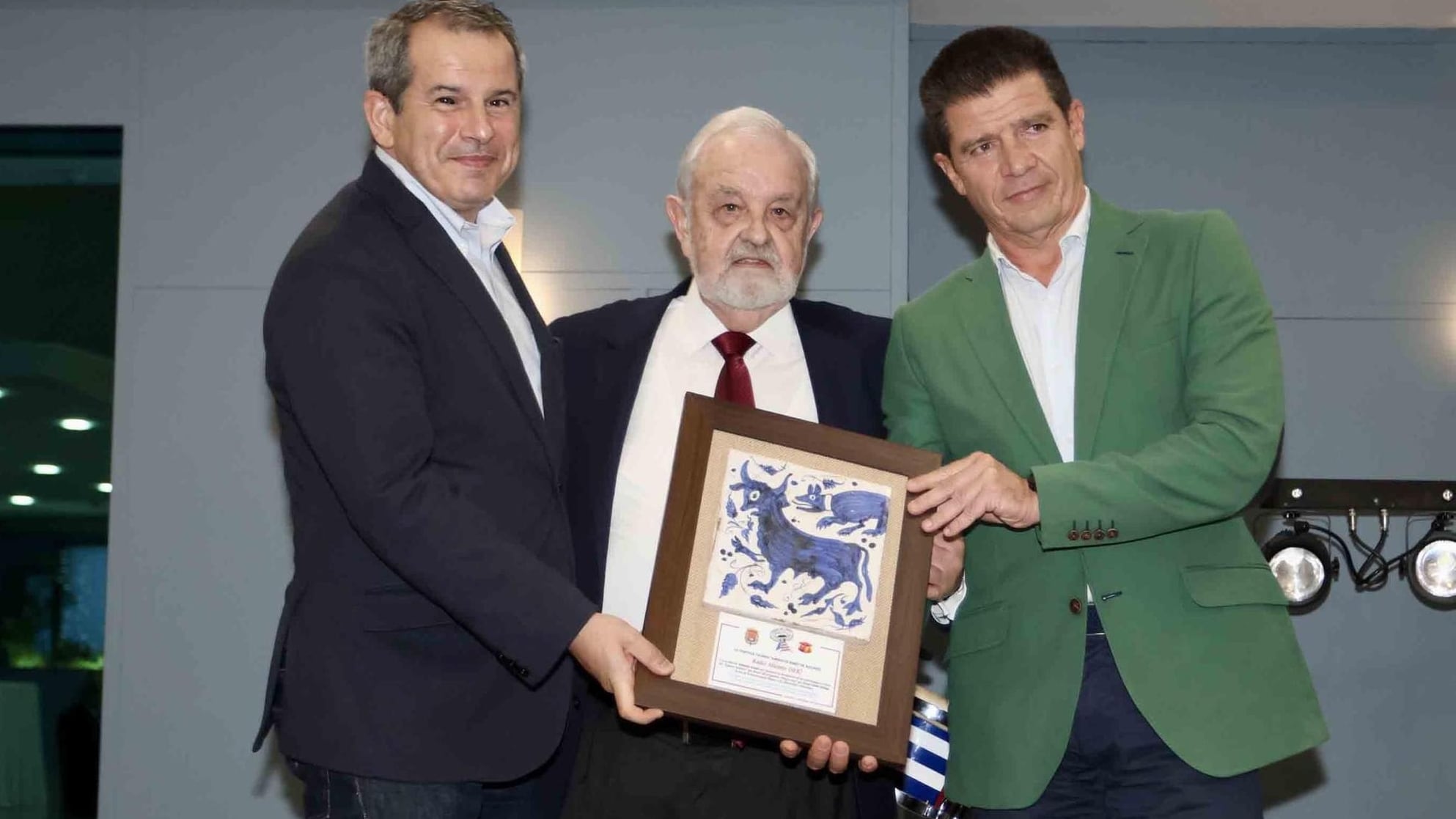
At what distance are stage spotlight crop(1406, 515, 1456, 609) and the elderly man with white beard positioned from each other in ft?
10.2

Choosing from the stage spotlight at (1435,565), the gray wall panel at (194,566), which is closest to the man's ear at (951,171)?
the gray wall panel at (194,566)

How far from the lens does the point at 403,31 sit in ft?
8.11

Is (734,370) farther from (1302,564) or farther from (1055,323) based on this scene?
(1302,564)

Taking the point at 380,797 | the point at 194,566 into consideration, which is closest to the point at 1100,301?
the point at 380,797

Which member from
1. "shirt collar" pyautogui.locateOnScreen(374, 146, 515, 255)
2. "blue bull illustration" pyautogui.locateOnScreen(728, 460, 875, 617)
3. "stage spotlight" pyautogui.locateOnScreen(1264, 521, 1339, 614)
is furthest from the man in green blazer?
"stage spotlight" pyautogui.locateOnScreen(1264, 521, 1339, 614)

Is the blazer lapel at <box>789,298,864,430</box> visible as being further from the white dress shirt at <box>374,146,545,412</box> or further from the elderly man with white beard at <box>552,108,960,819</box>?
the white dress shirt at <box>374,146,545,412</box>

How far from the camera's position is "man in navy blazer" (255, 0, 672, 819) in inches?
83.6

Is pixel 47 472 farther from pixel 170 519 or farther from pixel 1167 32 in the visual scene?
pixel 1167 32

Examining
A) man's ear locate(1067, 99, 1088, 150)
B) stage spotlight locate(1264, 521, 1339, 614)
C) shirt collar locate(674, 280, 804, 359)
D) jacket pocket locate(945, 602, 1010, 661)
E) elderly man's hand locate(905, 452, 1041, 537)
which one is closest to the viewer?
elderly man's hand locate(905, 452, 1041, 537)

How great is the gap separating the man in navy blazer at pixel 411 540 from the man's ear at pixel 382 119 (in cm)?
13

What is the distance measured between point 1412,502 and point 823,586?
3531 millimetres

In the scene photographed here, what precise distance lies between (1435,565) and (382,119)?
414 cm

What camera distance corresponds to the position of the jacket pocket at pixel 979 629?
7.68 feet

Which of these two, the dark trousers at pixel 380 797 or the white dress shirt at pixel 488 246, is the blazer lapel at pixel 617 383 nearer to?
the white dress shirt at pixel 488 246
